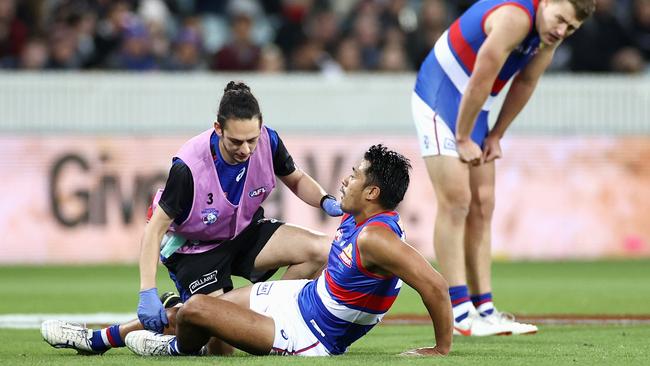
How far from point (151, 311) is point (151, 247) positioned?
0.37m

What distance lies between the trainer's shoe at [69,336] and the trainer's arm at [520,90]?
3233 millimetres

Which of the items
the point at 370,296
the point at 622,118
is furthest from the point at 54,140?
the point at 370,296

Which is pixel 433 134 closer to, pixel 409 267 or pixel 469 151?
pixel 469 151

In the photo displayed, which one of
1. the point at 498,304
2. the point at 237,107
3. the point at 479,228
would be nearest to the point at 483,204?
the point at 479,228

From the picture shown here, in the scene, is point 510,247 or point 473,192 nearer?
point 473,192

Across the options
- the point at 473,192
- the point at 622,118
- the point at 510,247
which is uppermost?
the point at 473,192

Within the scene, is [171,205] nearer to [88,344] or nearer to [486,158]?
[88,344]

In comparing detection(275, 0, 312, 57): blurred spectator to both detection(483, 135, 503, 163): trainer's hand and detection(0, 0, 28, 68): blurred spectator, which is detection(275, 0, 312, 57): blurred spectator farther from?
detection(483, 135, 503, 163): trainer's hand

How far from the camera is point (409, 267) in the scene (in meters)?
6.32

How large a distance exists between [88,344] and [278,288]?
3.77 feet

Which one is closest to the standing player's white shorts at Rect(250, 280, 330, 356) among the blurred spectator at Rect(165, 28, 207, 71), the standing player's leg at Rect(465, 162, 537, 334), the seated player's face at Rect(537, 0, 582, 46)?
the standing player's leg at Rect(465, 162, 537, 334)

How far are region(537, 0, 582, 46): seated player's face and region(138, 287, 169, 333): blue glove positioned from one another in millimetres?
3089

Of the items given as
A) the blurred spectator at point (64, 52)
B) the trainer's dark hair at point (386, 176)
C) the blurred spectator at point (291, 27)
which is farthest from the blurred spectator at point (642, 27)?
the trainer's dark hair at point (386, 176)

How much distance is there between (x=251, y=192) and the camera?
25.0 feet
